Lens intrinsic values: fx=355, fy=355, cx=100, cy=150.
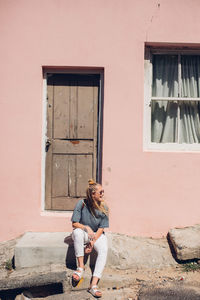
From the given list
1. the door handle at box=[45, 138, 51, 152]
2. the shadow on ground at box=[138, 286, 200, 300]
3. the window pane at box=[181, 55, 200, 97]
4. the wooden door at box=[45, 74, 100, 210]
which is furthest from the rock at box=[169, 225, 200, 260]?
the door handle at box=[45, 138, 51, 152]

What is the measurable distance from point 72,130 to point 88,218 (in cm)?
137

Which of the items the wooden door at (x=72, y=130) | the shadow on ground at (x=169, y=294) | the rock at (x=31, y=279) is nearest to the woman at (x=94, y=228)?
the rock at (x=31, y=279)

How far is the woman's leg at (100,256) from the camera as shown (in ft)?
12.7

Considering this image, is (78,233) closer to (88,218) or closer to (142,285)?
(88,218)

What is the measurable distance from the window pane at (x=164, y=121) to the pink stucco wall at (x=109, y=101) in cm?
31

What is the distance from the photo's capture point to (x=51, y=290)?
3982mm

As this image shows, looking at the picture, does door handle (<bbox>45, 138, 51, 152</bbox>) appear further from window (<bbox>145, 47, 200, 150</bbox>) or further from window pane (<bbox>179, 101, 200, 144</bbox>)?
window pane (<bbox>179, 101, 200, 144</bbox>)

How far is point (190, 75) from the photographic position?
5.02m

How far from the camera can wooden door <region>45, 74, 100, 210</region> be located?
4973 mm

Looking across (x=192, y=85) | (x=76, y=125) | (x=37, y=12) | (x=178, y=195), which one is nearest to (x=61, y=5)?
(x=37, y=12)

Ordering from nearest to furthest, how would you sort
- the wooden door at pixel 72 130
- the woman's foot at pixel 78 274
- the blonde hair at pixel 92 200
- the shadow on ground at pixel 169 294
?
the shadow on ground at pixel 169 294 < the woman's foot at pixel 78 274 < the blonde hair at pixel 92 200 < the wooden door at pixel 72 130

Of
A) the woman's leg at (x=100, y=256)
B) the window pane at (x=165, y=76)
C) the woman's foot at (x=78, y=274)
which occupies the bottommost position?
the woman's foot at (x=78, y=274)

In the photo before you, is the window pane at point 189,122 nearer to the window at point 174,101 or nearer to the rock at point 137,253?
the window at point 174,101

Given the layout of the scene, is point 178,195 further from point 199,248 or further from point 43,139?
point 43,139
